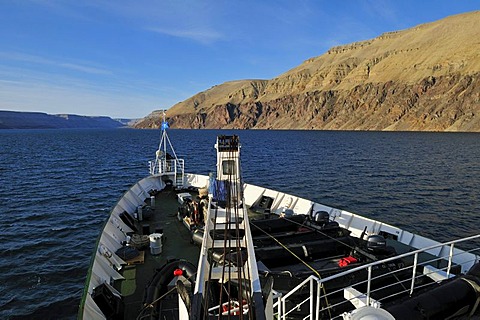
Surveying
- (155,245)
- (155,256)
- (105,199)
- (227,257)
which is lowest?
(105,199)

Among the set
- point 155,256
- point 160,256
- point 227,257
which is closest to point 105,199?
point 155,256

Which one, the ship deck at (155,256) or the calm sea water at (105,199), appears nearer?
the ship deck at (155,256)

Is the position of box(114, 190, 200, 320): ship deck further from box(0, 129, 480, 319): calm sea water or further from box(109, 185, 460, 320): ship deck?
box(0, 129, 480, 319): calm sea water

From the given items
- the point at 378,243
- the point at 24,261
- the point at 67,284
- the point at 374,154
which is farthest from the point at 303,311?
the point at 374,154

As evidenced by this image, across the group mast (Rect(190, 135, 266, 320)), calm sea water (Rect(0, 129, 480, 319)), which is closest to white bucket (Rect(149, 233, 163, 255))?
mast (Rect(190, 135, 266, 320))

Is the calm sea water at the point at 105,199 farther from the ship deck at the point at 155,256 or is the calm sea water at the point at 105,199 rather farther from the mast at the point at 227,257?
the mast at the point at 227,257

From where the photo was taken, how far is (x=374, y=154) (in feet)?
240

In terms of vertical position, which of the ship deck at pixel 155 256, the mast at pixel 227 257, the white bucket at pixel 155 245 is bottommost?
the ship deck at pixel 155 256

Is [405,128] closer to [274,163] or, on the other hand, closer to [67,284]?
[274,163]

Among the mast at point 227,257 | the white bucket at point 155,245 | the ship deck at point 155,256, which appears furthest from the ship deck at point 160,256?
the mast at point 227,257

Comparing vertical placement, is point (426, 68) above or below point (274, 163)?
above

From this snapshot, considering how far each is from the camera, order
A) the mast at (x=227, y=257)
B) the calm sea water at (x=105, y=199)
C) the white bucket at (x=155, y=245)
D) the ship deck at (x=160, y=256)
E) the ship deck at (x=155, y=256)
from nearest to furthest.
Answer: the mast at (x=227, y=257) → the ship deck at (x=160, y=256) → the ship deck at (x=155, y=256) → the white bucket at (x=155, y=245) → the calm sea water at (x=105, y=199)

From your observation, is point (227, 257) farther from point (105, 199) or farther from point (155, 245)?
point (105, 199)

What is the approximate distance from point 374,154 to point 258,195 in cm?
5905
